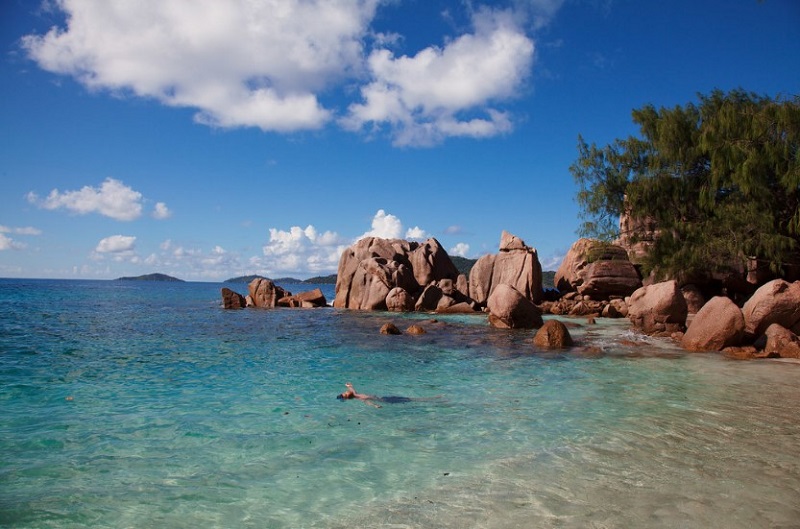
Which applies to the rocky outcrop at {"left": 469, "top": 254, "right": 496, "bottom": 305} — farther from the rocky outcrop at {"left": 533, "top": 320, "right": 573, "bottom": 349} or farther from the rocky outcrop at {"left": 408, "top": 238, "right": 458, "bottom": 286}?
the rocky outcrop at {"left": 533, "top": 320, "right": 573, "bottom": 349}

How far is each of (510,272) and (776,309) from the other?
23411 millimetres

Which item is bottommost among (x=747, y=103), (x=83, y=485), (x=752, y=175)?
(x=83, y=485)

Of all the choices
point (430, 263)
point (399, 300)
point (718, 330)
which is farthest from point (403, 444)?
point (430, 263)

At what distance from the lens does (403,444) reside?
8289mm

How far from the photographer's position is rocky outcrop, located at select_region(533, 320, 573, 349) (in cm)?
1995

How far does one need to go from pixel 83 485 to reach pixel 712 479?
8.09m

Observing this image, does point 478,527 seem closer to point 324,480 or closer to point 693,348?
point 324,480

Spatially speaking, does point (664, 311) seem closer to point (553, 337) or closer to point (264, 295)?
point (553, 337)

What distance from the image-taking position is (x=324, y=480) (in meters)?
6.85

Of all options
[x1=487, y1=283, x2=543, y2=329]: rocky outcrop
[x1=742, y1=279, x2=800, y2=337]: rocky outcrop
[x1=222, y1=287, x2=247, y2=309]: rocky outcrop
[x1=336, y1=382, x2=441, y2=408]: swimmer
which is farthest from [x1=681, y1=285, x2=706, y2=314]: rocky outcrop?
[x1=222, y1=287, x2=247, y2=309]: rocky outcrop

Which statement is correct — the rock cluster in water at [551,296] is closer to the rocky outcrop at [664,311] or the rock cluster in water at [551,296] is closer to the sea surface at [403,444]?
the rocky outcrop at [664,311]

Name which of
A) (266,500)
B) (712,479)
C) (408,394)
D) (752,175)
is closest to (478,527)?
(266,500)

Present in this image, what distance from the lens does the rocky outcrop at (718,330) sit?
18.3m

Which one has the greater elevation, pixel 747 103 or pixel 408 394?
pixel 747 103
